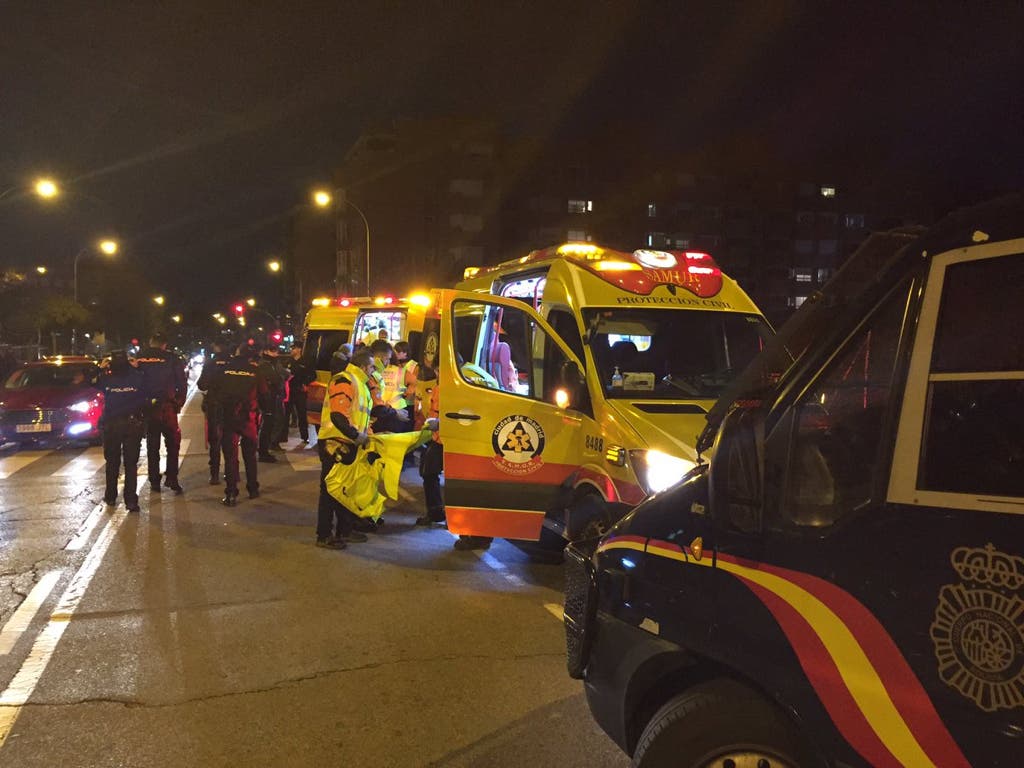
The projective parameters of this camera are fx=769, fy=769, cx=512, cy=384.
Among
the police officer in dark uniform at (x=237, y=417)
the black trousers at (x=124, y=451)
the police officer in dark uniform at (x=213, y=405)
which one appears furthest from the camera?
the police officer in dark uniform at (x=213, y=405)

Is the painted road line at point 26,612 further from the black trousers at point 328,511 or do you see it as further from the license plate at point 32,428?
the license plate at point 32,428

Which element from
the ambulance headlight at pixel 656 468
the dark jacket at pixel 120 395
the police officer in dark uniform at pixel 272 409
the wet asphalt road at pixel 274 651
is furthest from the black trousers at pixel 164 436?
the ambulance headlight at pixel 656 468

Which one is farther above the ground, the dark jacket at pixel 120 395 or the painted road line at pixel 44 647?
the dark jacket at pixel 120 395

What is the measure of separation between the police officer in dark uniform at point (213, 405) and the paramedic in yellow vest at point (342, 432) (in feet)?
8.57

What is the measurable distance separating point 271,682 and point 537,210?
184ft

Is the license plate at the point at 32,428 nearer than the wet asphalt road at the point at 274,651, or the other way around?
the wet asphalt road at the point at 274,651

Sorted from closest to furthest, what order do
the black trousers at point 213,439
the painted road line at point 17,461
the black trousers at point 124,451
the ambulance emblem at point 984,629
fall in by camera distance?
the ambulance emblem at point 984,629 → the black trousers at point 124,451 → the black trousers at point 213,439 → the painted road line at point 17,461

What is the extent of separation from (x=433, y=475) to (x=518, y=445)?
1.76 meters

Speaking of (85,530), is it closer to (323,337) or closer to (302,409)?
(302,409)

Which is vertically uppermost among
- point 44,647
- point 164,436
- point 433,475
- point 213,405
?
point 213,405

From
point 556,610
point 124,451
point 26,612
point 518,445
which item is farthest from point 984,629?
point 124,451

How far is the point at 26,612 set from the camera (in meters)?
5.16

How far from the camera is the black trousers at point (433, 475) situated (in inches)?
280

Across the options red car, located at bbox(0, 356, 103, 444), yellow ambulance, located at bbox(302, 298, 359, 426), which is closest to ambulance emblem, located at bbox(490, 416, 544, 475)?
red car, located at bbox(0, 356, 103, 444)
